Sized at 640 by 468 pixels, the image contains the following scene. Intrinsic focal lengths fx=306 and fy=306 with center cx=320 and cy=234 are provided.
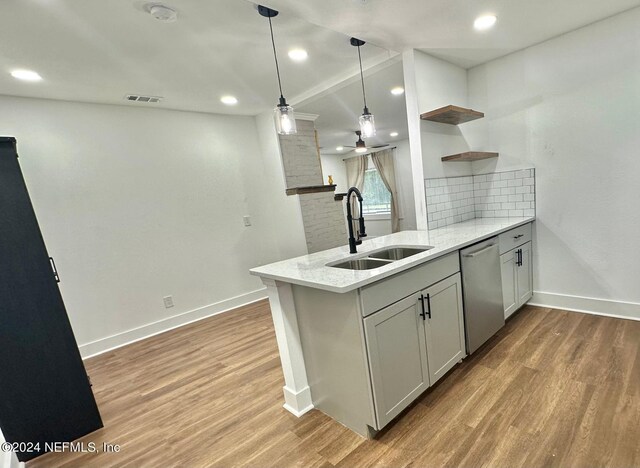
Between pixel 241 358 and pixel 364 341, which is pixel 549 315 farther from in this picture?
pixel 241 358

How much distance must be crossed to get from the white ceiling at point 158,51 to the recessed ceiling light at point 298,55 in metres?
0.05

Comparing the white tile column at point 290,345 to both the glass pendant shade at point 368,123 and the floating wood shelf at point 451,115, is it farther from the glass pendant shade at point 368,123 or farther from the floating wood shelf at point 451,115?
the floating wood shelf at point 451,115

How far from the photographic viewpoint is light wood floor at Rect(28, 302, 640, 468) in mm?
1510

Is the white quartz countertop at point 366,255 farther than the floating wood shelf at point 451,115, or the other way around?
the floating wood shelf at point 451,115

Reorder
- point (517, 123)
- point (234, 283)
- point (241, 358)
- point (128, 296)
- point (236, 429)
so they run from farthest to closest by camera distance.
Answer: point (234, 283), point (128, 296), point (517, 123), point (241, 358), point (236, 429)

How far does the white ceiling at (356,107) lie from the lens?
314 cm

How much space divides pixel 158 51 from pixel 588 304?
419 cm

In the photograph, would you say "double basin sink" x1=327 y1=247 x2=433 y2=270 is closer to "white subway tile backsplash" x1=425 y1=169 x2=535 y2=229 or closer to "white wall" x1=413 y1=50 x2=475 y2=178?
"white subway tile backsplash" x1=425 y1=169 x2=535 y2=229

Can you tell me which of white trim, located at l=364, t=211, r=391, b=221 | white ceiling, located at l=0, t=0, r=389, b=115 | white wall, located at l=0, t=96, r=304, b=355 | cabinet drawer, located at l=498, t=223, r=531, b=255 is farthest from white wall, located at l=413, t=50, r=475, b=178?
white trim, located at l=364, t=211, r=391, b=221

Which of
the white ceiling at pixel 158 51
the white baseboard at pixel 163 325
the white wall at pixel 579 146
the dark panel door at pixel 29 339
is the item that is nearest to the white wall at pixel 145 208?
the white baseboard at pixel 163 325

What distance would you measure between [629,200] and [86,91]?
4803 mm

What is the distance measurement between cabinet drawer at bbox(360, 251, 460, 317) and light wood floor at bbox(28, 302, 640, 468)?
2.40 ft

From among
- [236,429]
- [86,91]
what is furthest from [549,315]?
[86,91]

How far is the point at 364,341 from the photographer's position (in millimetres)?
1522
